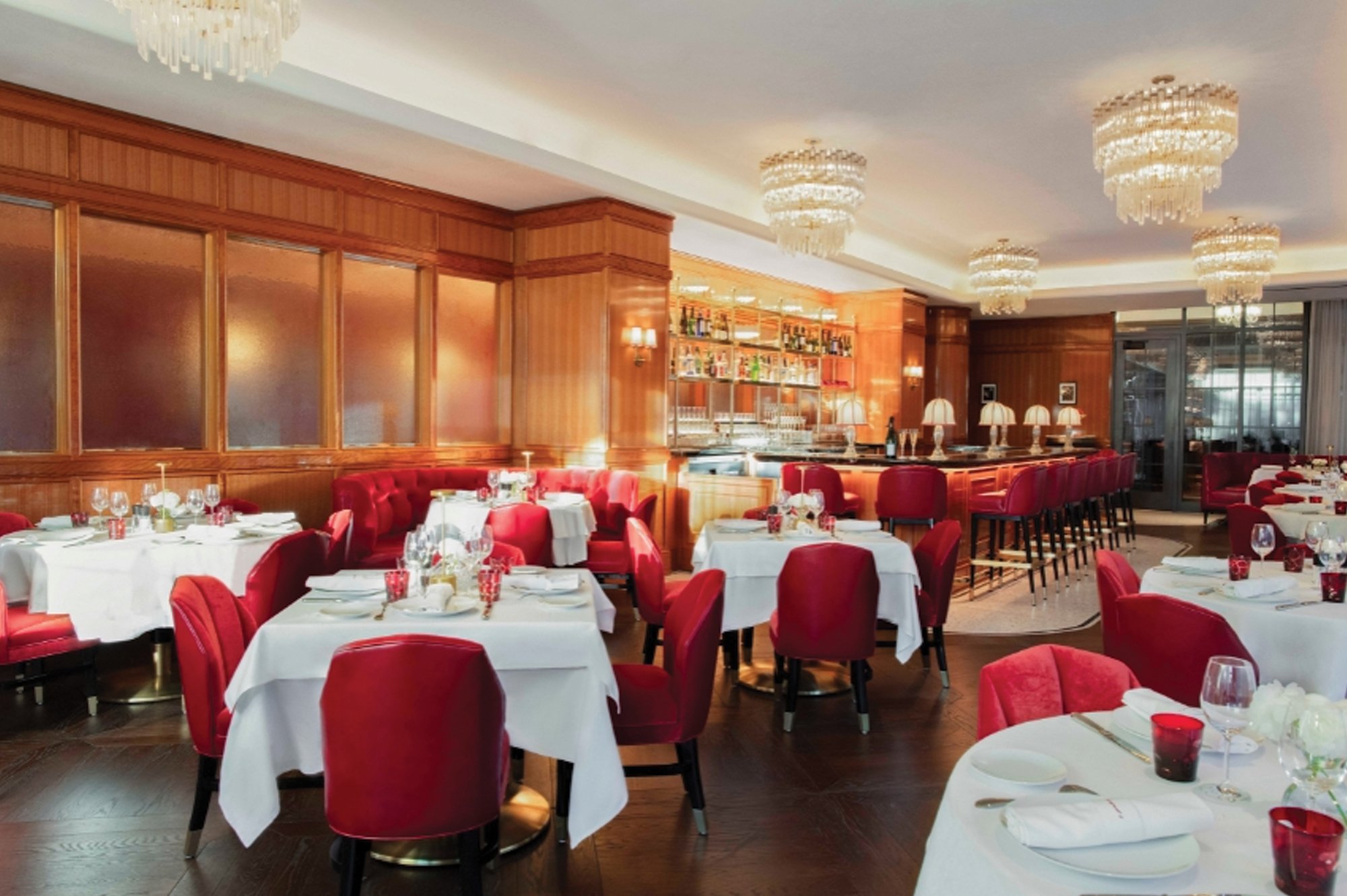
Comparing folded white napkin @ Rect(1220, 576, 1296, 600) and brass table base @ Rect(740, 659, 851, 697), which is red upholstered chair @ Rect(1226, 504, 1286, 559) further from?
brass table base @ Rect(740, 659, 851, 697)

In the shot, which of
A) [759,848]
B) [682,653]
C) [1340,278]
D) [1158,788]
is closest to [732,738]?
[759,848]

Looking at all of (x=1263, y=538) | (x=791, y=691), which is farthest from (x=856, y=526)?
(x=1263, y=538)

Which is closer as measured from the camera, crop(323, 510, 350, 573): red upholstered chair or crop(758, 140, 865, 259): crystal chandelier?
crop(323, 510, 350, 573): red upholstered chair

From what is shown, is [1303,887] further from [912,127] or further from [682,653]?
[912,127]

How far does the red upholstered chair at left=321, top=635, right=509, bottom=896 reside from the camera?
235 centimetres

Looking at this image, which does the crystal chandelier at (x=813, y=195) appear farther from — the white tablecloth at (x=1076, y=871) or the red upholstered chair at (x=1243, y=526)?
the white tablecloth at (x=1076, y=871)

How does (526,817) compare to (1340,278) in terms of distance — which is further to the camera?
(1340,278)

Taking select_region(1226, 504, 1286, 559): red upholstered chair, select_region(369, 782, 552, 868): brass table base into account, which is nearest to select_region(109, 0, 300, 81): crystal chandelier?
select_region(369, 782, 552, 868): brass table base

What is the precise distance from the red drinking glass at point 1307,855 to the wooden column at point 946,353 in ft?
45.6

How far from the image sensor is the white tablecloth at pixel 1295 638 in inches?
130

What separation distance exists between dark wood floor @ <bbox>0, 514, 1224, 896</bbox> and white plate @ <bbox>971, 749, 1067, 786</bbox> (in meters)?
1.37

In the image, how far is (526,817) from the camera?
3441mm

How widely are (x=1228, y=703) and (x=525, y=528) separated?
13.6 feet

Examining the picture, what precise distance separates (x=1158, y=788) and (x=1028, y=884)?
58 cm
